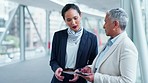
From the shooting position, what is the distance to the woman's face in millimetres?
2023

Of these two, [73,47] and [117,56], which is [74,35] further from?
[117,56]

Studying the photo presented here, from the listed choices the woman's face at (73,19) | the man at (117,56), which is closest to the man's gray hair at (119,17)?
the man at (117,56)

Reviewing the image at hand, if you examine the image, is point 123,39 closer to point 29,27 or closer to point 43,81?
point 43,81

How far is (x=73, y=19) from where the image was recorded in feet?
6.63

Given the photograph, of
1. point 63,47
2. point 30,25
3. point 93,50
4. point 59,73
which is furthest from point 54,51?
point 30,25

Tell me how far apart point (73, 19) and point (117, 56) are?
1.96ft

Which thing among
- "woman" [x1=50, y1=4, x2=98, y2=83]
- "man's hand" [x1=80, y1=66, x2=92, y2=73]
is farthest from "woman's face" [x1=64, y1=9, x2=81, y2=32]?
"man's hand" [x1=80, y1=66, x2=92, y2=73]

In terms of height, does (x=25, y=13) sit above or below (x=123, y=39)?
above

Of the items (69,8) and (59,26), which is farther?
(59,26)

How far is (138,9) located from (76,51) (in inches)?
51.9

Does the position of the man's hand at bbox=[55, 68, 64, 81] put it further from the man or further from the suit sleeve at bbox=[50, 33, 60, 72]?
the man

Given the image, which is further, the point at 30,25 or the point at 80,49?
the point at 30,25

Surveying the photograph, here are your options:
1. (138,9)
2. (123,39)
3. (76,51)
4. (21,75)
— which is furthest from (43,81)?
(123,39)

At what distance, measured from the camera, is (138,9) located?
2949 mm
